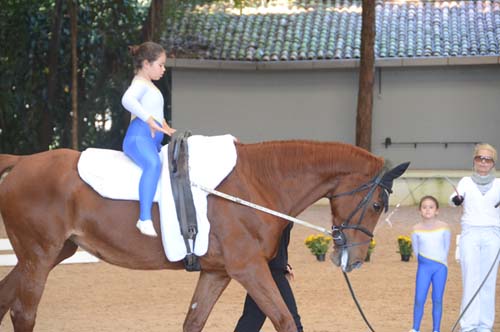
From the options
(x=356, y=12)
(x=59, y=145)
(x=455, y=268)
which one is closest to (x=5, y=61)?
(x=59, y=145)

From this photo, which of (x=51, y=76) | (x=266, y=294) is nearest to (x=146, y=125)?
(x=266, y=294)

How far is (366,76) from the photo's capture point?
21594mm

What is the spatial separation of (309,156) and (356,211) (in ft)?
1.66

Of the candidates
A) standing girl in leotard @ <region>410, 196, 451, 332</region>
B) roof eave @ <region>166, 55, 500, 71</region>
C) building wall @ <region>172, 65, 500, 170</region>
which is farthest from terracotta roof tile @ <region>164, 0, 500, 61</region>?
standing girl in leotard @ <region>410, 196, 451, 332</region>

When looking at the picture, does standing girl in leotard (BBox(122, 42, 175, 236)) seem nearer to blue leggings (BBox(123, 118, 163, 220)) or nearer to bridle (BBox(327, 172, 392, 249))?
blue leggings (BBox(123, 118, 163, 220))

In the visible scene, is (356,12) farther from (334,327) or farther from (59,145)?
(334,327)

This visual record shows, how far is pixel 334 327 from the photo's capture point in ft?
27.0

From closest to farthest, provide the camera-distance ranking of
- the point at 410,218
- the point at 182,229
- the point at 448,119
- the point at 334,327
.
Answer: the point at 182,229 < the point at 334,327 < the point at 410,218 < the point at 448,119

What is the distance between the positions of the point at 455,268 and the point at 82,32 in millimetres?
18045

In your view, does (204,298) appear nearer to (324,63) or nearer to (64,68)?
(324,63)

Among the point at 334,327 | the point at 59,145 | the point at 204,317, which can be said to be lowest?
the point at 59,145

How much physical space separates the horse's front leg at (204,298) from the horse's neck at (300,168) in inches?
27.5

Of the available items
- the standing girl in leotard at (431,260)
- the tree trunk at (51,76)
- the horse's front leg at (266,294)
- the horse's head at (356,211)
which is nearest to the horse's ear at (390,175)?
the horse's head at (356,211)

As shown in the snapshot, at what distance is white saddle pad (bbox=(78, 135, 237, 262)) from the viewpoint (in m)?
6.08
